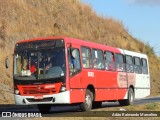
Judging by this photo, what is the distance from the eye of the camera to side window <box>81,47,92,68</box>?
22.5 meters

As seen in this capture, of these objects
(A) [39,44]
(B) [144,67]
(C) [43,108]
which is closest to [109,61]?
(C) [43,108]

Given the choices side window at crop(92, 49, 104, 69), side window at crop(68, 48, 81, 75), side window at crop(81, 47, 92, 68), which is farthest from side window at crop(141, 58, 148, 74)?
side window at crop(68, 48, 81, 75)

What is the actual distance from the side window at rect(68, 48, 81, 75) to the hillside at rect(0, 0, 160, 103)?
35.4 feet

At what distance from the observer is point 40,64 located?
2111cm

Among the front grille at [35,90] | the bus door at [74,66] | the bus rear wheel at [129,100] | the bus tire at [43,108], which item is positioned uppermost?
the bus door at [74,66]

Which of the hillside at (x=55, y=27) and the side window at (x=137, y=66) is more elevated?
the hillside at (x=55, y=27)

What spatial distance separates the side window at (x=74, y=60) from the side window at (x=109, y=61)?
11.8 feet

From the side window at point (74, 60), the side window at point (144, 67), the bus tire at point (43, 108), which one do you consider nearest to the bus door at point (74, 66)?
the side window at point (74, 60)

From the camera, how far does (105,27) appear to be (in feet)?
190

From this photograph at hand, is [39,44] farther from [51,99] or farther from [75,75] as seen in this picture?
[51,99]

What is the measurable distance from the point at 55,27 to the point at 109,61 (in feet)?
72.2

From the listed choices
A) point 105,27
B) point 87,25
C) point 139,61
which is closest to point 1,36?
point 139,61

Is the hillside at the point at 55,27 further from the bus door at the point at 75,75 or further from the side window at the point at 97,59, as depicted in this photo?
the bus door at the point at 75,75

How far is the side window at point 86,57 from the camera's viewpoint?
73.9 ft
